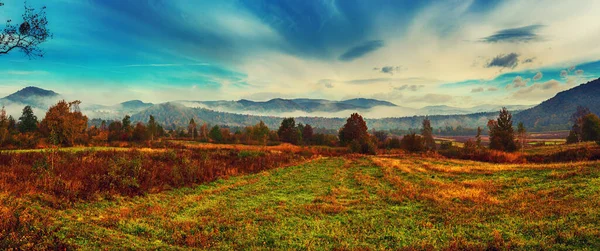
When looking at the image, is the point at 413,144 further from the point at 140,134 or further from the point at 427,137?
the point at 140,134

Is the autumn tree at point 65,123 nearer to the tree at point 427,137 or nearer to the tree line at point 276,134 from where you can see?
the tree line at point 276,134

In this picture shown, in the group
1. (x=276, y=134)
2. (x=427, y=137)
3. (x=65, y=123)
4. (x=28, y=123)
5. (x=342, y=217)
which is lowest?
(x=342, y=217)

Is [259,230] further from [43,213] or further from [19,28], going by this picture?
[19,28]

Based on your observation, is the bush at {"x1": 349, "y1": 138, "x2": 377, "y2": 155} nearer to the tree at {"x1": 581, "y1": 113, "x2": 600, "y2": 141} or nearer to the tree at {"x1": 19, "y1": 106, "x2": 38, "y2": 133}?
the tree at {"x1": 581, "y1": 113, "x2": 600, "y2": 141}

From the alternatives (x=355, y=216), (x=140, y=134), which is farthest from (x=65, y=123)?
(x=355, y=216)

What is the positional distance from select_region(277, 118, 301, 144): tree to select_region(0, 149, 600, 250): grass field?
292ft

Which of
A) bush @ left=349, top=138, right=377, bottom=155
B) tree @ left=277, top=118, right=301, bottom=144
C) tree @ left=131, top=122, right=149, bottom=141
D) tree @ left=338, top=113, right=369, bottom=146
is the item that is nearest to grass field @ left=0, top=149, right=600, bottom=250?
bush @ left=349, top=138, right=377, bottom=155

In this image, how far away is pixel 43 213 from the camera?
11.6 metres

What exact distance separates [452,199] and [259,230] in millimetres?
11403

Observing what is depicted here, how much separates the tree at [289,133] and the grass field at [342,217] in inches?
3502

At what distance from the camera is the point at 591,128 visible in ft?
276

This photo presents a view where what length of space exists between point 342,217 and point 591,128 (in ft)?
359

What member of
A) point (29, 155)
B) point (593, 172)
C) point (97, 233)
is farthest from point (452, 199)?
point (29, 155)

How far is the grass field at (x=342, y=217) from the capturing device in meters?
9.67
